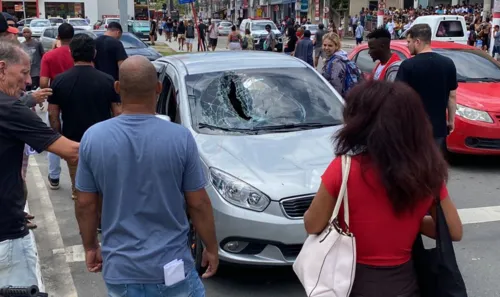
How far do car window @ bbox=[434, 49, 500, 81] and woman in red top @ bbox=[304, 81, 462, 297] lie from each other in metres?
6.55

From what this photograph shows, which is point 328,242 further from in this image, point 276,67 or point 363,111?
point 276,67

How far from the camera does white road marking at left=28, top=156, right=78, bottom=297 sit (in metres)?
4.47

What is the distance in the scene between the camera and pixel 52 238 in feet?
18.2

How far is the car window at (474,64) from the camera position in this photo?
27.2 feet

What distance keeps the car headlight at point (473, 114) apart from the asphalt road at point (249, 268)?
74 centimetres

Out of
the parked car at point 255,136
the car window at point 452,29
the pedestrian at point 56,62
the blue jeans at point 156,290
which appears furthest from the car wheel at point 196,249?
the car window at point 452,29

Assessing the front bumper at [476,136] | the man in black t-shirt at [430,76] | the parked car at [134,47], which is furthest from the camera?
the parked car at [134,47]

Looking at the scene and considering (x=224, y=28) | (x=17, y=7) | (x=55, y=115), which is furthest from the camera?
(x=17, y=7)

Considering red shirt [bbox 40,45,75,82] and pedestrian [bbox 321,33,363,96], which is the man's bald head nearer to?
red shirt [bbox 40,45,75,82]

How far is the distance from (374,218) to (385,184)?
15cm

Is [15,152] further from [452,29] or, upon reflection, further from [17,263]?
[452,29]

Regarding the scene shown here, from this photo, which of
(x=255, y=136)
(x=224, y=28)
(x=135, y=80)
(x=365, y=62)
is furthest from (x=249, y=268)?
(x=224, y=28)

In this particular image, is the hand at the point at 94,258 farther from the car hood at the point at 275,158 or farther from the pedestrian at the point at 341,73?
the pedestrian at the point at 341,73

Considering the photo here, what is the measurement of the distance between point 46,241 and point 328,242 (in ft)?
13.3
